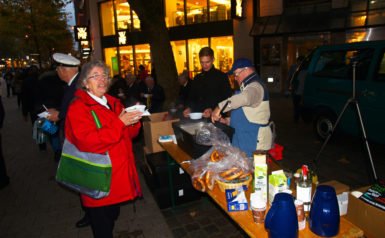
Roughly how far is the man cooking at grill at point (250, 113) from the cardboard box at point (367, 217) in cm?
103

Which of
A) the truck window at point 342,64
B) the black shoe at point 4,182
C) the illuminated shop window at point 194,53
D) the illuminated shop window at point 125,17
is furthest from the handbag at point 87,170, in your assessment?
the illuminated shop window at point 125,17

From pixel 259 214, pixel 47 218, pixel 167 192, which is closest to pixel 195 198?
pixel 167 192

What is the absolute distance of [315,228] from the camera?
175 cm

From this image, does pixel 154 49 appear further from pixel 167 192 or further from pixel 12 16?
pixel 12 16

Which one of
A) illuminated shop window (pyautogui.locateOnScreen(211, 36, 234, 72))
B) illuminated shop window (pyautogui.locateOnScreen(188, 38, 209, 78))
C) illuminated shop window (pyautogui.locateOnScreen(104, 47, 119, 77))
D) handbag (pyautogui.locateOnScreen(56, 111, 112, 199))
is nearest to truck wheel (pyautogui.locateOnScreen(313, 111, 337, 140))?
handbag (pyautogui.locateOnScreen(56, 111, 112, 199))

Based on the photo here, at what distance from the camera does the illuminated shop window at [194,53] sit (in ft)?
55.1

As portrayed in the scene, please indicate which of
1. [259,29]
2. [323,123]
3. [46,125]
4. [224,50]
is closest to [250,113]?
[46,125]

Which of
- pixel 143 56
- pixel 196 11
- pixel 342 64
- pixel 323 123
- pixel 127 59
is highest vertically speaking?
pixel 196 11

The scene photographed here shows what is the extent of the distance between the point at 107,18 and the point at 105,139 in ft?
71.0

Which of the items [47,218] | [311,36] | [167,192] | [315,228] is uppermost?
[311,36]

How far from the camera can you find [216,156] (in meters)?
2.52

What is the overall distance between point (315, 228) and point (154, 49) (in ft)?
20.4

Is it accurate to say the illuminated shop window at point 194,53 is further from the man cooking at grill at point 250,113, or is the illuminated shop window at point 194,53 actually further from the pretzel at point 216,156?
the pretzel at point 216,156

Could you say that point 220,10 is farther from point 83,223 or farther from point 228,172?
point 228,172
